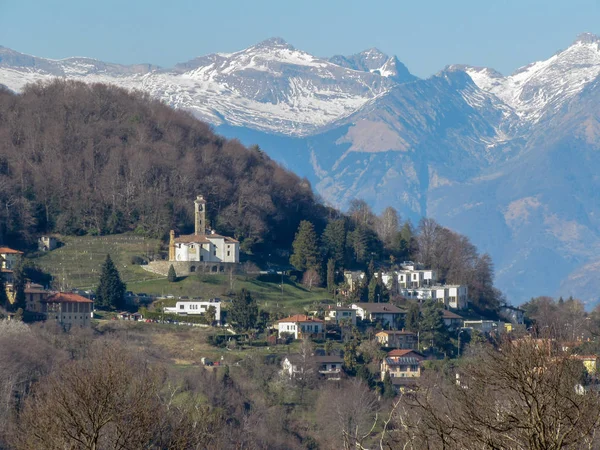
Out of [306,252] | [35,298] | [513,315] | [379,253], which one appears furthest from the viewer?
[513,315]

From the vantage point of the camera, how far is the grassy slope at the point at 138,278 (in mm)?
81375

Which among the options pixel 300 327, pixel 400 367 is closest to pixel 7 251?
pixel 300 327

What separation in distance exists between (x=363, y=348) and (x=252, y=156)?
31.2m

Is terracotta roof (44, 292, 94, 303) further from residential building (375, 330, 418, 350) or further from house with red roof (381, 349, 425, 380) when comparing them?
residential building (375, 330, 418, 350)

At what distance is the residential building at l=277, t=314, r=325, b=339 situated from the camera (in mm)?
76188

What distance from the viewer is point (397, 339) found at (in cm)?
7912

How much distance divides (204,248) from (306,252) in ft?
21.9

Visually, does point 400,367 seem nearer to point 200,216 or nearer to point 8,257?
point 200,216

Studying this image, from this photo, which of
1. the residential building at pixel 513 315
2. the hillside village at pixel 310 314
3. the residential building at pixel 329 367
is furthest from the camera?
the residential building at pixel 513 315

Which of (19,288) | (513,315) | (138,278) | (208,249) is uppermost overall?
(208,249)

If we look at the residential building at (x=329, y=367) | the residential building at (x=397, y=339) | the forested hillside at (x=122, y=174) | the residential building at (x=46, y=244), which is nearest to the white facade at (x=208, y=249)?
the forested hillside at (x=122, y=174)

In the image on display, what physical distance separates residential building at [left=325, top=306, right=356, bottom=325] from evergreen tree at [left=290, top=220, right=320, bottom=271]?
7.95m

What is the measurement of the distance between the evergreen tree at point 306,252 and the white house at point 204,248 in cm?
395

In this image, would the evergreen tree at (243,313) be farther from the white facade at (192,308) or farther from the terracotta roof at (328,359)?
the terracotta roof at (328,359)
